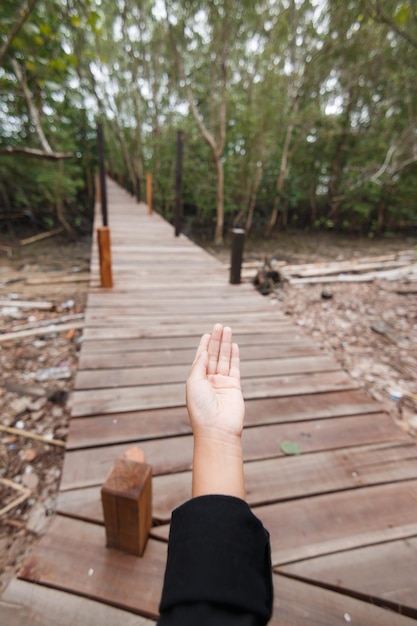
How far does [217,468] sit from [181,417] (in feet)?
4.59

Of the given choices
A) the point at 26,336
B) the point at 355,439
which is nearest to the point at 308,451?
the point at 355,439

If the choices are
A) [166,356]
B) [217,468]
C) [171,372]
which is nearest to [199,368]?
[217,468]

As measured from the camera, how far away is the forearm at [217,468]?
0.77 m

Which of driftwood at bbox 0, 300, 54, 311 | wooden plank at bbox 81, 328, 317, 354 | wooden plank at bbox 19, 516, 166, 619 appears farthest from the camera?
driftwood at bbox 0, 300, 54, 311

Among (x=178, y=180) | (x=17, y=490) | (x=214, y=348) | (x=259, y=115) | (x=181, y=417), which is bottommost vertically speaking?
(x=17, y=490)

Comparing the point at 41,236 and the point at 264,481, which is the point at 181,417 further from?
the point at 41,236

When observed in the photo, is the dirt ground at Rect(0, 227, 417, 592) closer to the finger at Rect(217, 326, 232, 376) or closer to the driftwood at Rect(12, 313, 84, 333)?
the driftwood at Rect(12, 313, 84, 333)

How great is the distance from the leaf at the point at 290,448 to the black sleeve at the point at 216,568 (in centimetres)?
132

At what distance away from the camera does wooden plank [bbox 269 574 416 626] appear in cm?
119

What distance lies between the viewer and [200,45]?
447 inches

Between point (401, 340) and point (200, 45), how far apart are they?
41.8 ft

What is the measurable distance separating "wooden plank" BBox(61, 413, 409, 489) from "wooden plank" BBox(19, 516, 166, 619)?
0.96ft

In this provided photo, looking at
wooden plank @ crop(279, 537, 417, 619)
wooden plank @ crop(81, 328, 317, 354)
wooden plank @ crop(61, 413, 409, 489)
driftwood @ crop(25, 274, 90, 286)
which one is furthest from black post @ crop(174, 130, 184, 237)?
wooden plank @ crop(279, 537, 417, 619)

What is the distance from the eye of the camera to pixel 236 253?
4.57m
